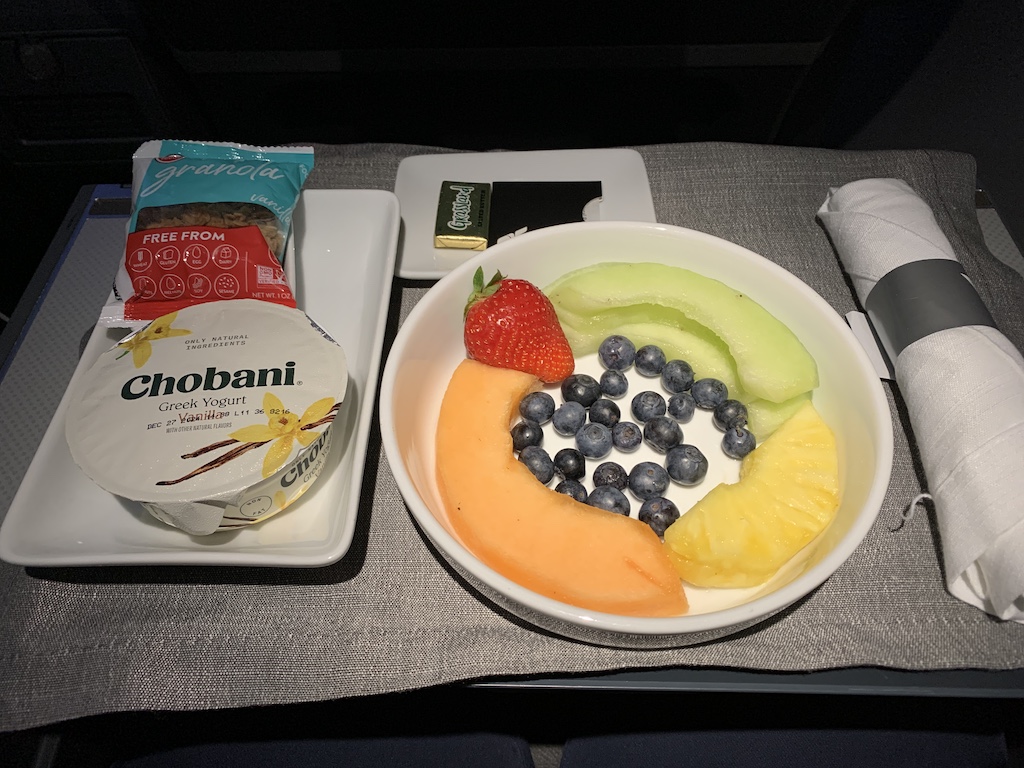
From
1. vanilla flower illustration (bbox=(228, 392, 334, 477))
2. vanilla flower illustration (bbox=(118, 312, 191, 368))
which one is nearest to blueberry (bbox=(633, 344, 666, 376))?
vanilla flower illustration (bbox=(228, 392, 334, 477))

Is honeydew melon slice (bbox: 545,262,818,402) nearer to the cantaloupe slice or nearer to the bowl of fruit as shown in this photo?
the bowl of fruit

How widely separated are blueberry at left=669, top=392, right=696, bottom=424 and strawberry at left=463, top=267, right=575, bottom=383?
0.15 meters

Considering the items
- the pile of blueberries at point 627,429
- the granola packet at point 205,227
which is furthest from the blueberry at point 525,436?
the granola packet at point 205,227

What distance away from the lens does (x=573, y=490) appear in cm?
83

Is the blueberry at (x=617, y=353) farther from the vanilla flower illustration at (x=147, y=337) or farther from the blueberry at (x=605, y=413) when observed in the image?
the vanilla flower illustration at (x=147, y=337)

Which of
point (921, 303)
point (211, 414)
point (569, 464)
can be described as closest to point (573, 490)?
point (569, 464)

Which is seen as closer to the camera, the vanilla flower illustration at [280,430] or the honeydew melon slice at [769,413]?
the vanilla flower illustration at [280,430]

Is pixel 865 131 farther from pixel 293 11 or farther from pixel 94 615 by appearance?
pixel 94 615

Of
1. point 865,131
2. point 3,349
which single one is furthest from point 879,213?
point 3,349

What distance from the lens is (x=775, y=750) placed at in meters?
0.96

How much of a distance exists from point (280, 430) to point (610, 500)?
0.40m

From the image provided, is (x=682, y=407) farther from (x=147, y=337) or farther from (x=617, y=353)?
(x=147, y=337)

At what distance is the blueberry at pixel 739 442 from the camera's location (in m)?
0.86

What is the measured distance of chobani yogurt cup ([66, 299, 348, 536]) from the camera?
2.47 ft
